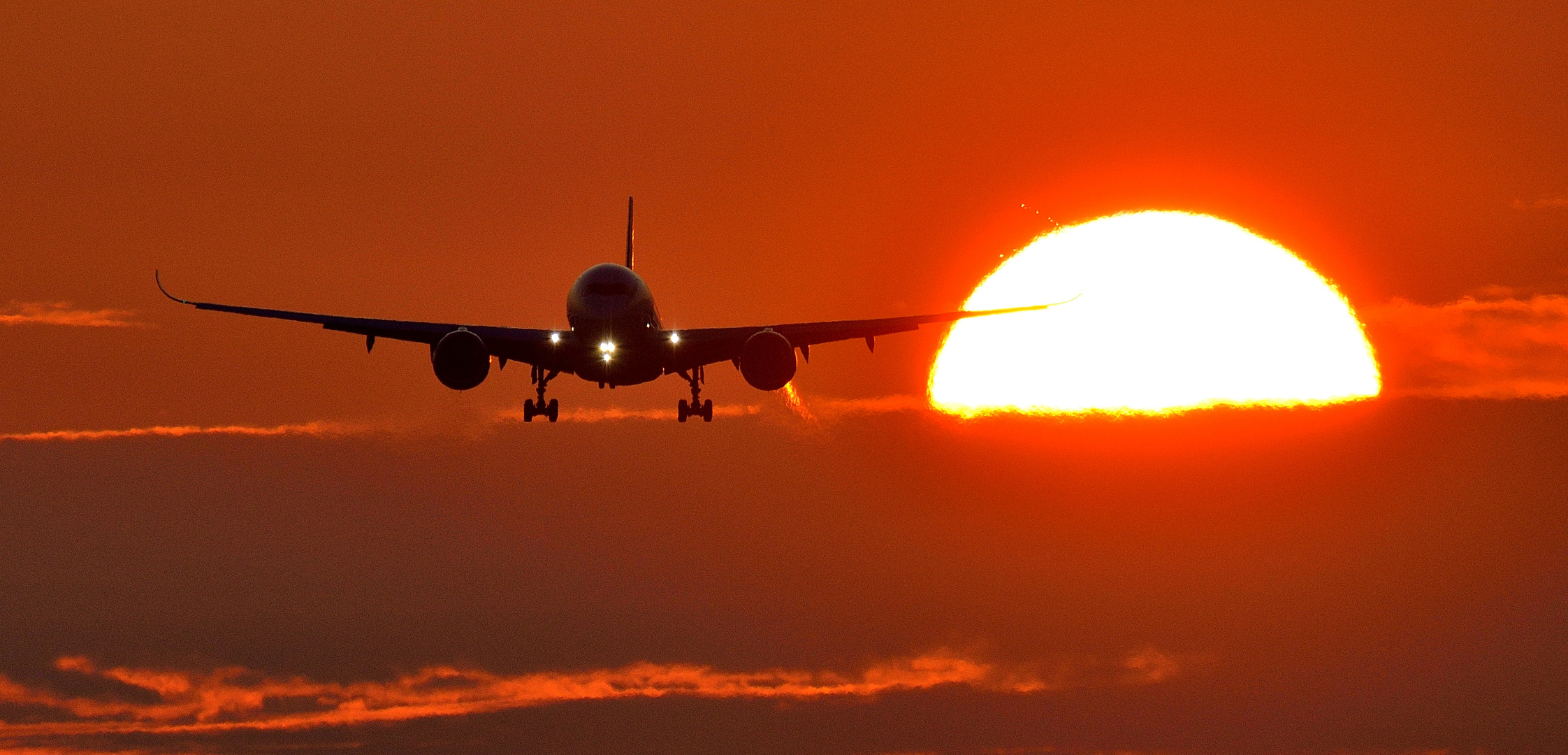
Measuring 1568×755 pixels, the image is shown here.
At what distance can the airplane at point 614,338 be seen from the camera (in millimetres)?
69500

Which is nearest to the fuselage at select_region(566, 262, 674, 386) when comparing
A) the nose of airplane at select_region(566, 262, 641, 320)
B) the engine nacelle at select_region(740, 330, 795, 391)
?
the nose of airplane at select_region(566, 262, 641, 320)

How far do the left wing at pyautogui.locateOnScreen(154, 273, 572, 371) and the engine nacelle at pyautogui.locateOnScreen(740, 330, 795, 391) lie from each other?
7.00 meters

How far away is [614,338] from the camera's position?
71500mm

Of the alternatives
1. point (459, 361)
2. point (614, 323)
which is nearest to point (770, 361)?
point (614, 323)

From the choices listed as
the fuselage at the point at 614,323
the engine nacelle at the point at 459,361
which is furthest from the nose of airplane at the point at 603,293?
the engine nacelle at the point at 459,361

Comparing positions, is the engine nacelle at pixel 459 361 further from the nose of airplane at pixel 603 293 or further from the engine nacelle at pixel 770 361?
the engine nacelle at pixel 770 361

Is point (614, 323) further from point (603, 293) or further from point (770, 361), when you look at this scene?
point (770, 361)

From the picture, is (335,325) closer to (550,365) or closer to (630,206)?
(550,365)

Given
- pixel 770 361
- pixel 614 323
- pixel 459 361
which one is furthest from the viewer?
pixel 614 323

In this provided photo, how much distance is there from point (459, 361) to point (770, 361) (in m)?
10.4

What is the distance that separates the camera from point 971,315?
7531cm

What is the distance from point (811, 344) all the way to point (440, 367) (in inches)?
601

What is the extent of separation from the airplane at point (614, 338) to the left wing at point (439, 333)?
35mm

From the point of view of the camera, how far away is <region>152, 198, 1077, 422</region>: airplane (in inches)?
2736
